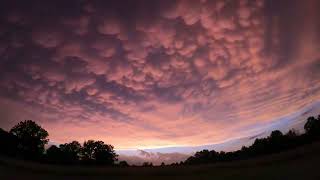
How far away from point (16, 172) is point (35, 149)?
0.46 metres

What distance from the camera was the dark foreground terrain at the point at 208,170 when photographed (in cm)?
396

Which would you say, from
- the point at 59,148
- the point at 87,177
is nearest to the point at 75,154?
the point at 59,148

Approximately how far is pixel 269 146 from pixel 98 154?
300 centimetres

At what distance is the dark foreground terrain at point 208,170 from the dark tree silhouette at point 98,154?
340mm

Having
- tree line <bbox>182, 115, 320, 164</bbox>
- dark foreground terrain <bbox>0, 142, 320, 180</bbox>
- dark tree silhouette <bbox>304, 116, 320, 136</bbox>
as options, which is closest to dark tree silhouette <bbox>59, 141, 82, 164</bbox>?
dark foreground terrain <bbox>0, 142, 320, 180</bbox>

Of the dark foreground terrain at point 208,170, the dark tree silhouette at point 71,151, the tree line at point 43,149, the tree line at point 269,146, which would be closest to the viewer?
the dark foreground terrain at point 208,170

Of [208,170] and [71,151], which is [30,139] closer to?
[71,151]

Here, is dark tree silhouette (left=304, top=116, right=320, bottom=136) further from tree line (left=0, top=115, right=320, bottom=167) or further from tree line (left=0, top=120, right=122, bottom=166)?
tree line (left=0, top=120, right=122, bottom=166)

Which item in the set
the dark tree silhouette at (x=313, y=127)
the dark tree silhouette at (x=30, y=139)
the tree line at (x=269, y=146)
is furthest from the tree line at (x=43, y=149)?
the dark tree silhouette at (x=313, y=127)

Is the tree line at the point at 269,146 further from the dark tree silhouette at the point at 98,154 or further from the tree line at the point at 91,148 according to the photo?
the dark tree silhouette at the point at 98,154

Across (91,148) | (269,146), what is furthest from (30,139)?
(269,146)

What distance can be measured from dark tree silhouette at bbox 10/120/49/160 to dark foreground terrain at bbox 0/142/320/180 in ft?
0.73

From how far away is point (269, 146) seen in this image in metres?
4.61

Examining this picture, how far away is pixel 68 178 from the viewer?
4.95 metres
